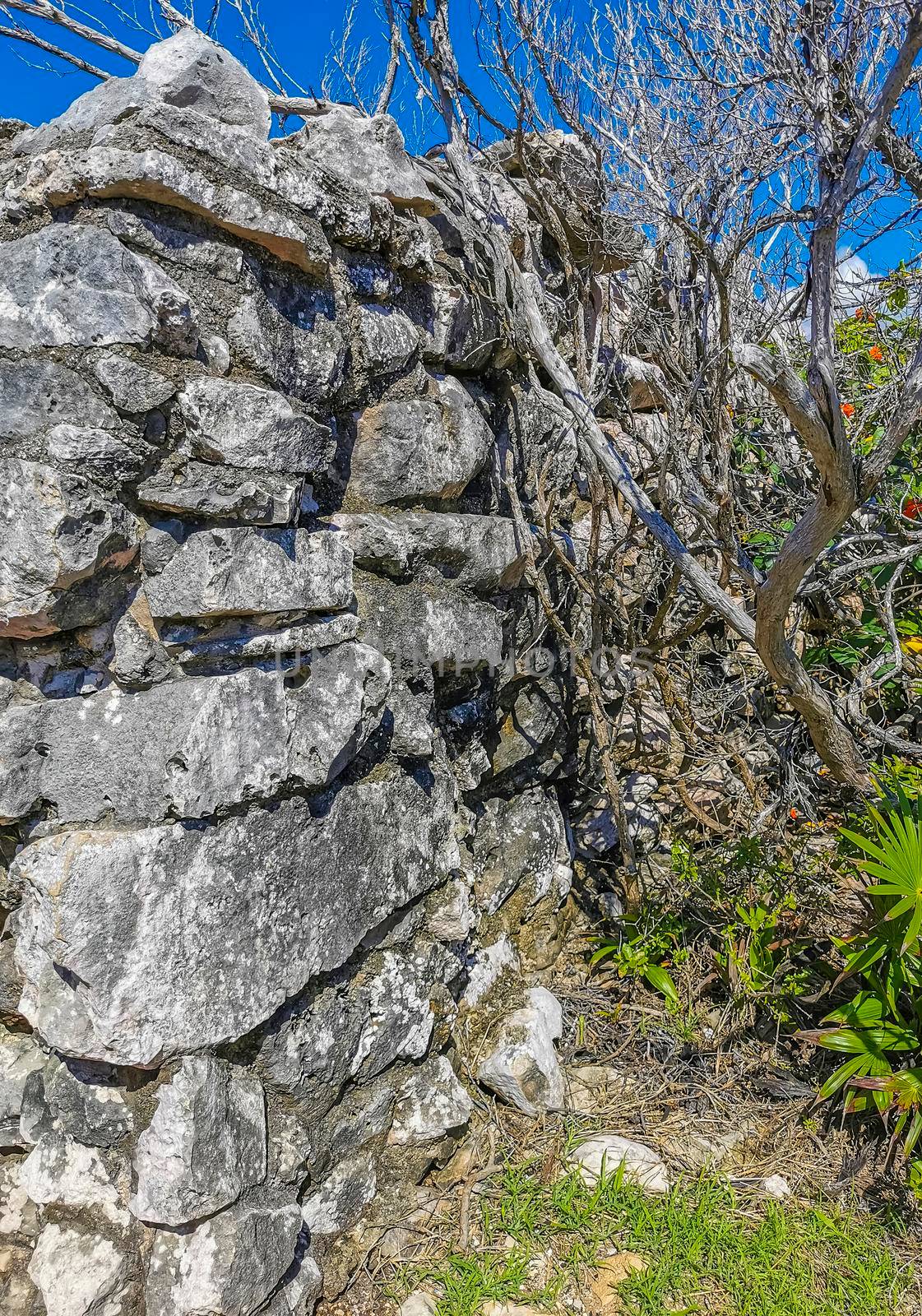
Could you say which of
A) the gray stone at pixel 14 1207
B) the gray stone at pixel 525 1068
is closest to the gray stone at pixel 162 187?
the gray stone at pixel 14 1207

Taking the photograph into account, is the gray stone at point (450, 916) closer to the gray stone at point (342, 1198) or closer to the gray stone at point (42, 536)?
the gray stone at point (342, 1198)

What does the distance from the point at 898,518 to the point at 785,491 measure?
0.43 metres

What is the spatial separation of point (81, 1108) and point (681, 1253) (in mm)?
1434

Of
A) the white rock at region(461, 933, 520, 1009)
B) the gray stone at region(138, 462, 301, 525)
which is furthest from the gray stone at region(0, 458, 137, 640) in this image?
the white rock at region(461, 933, 520, 1009)

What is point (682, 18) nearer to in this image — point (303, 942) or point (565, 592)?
point (565, 592)

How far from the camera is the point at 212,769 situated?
5.80 feet

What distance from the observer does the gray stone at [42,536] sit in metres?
1.61

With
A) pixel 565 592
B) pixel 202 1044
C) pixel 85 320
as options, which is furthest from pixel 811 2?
pixel 202 1044

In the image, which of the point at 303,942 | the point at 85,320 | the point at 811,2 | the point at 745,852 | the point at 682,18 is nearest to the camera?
the point at 85,320

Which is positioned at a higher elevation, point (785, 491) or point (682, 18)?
point (682, 18)

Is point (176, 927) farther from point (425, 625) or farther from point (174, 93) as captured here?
point (174, 93)

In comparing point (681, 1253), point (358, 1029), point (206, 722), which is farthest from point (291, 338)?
point (681, 1253)

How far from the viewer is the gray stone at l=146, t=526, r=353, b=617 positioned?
1.78m

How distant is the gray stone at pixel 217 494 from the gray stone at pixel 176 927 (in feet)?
2.16
